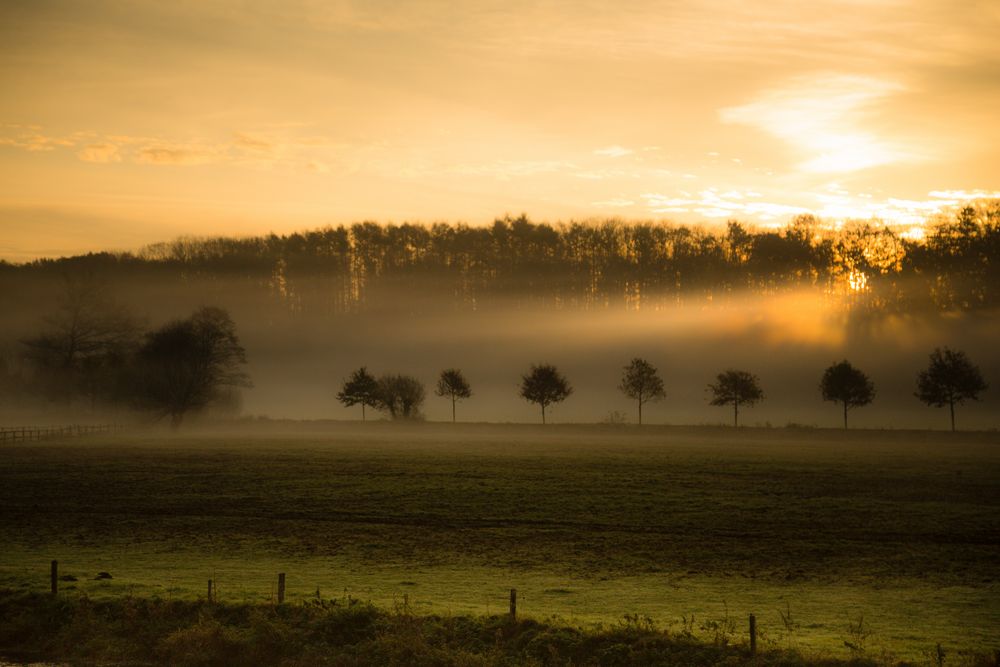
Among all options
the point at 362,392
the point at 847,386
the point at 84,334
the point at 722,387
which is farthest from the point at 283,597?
the point at 362,392

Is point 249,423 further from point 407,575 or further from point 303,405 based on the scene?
point 407,575

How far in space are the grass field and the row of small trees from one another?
4655 cm

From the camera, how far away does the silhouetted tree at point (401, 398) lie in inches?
5561

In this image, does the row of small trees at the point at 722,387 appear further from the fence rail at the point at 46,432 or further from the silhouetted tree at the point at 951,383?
the fence rail at the point at 46,432

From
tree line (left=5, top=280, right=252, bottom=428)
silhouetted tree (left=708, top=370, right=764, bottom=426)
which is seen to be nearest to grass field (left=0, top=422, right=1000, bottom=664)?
tree line (left=5, top=280, right=252, bottom=428)

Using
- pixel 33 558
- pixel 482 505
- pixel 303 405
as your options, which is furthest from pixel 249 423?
pixel 33 558

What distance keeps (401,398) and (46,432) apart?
54215 mm

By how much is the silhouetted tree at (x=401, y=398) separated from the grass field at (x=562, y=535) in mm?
68109

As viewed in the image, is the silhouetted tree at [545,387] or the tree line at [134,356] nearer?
the tree line at [134,356]

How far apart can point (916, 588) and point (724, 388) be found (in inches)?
3939

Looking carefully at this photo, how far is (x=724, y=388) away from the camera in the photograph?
416 ft

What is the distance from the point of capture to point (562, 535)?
1491 inches

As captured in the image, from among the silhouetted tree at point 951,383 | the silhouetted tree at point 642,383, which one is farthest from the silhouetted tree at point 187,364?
the silhouetted tree at point 951,383

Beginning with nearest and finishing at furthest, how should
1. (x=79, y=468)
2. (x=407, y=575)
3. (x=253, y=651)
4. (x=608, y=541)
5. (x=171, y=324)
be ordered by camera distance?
(x=253, y=651)
(x=407, y=575)
(x=608, y=541)
(x=79, y=468)
(x=171, y=324)
